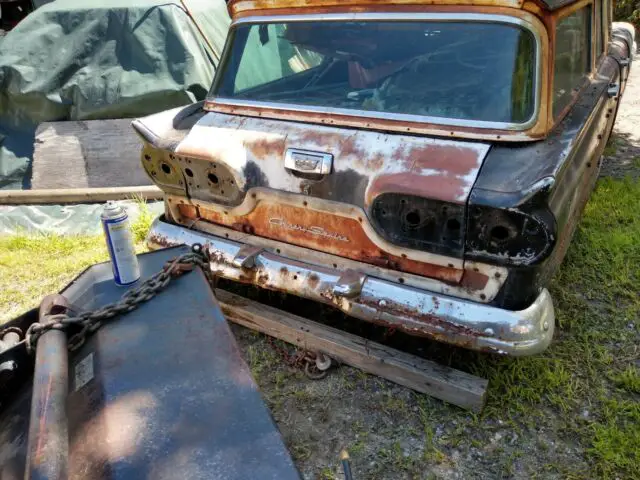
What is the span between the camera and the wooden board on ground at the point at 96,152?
17.0ft

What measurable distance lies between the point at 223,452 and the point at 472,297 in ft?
4.91

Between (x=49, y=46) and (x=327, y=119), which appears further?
(x=49, y=46)

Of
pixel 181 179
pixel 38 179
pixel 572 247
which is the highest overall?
pixel 181 179

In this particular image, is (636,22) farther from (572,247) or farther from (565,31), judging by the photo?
(565,31)

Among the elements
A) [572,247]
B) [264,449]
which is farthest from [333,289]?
[572,247]

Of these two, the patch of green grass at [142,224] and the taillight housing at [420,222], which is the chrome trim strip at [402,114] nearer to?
the taillight housing at [420,222]

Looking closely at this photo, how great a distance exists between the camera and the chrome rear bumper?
2285mm

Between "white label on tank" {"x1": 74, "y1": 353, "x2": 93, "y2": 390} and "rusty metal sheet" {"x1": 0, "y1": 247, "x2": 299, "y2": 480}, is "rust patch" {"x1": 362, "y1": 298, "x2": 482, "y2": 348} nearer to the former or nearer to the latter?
"rusty metal sheet" {"x1": 0, "y1": 247, "x2": 299, "y2": 480}

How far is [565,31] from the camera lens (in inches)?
110

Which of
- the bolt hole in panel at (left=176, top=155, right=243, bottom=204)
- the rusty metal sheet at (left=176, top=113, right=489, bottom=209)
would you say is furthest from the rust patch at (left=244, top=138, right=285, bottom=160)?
the bolt hole in panel at (left=176, top=155, right=243, bottom=204)

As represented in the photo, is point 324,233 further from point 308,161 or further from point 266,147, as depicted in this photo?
point 266,147

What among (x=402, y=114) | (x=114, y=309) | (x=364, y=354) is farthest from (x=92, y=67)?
(x=114, y=309)

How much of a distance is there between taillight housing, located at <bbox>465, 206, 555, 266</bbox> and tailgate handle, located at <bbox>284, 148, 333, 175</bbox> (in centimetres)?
72

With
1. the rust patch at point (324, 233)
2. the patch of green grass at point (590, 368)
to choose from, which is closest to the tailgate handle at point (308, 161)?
the rust patch at point (324, 233)
